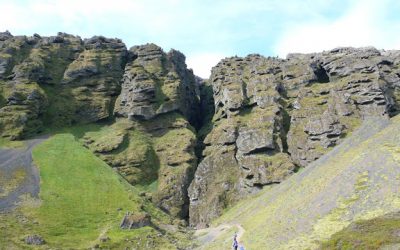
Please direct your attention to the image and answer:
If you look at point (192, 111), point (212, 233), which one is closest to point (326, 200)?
point (212, 233)

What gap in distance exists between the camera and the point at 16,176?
395 ft

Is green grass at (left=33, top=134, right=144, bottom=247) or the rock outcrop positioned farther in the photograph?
the rock outcrop

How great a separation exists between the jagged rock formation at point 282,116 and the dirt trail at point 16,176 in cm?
4939

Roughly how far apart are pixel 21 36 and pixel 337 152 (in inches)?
6283

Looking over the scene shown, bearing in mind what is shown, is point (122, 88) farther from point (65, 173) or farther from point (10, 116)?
point (65, 173)

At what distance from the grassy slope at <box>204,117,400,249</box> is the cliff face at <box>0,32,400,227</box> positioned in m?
18.5

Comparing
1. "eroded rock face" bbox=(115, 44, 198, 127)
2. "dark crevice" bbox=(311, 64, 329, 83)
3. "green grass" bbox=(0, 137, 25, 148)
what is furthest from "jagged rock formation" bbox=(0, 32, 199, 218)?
"dark crevice" bbox=(311, 64, 329, 83)

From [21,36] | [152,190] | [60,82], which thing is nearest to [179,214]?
[152,190]

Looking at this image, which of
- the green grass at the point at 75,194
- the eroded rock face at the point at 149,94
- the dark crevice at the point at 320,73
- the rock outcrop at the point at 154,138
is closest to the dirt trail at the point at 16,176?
the green grass at the point at 75,194

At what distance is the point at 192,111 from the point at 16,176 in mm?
96011

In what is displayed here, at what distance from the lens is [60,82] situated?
600 ft

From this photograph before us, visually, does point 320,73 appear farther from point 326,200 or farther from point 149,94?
point 326,200

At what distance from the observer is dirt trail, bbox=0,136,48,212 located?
10905 centimetres

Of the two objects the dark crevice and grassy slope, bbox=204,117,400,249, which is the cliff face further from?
grassy slope, bbox=204,117,400,249
